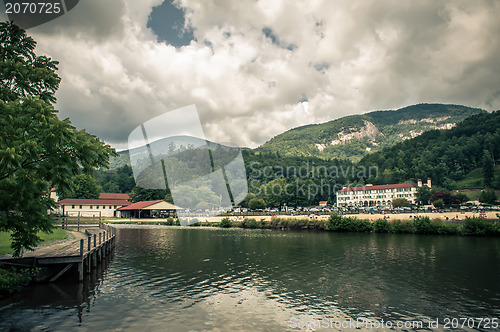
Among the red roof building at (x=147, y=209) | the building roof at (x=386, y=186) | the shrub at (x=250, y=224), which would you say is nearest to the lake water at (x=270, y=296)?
the shrub at (x=250, y=224)

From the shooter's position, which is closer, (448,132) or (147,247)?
(147,247)

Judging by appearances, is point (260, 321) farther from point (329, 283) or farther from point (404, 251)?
point (404, 251)

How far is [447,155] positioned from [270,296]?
178686 mm

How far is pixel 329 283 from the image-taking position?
1744cm

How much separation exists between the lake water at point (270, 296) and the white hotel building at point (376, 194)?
396 ft

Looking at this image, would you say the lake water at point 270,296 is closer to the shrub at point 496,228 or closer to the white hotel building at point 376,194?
the shrub at point 496,228

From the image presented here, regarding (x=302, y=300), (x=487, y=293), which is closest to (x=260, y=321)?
(x=302, y=300)

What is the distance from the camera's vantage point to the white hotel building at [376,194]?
5344 inches

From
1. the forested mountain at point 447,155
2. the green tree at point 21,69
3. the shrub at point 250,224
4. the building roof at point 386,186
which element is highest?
the forested mountain at point 447,155

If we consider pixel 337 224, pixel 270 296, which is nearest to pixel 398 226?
pixel 337 224

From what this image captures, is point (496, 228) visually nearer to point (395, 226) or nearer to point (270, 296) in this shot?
point (395, 226)

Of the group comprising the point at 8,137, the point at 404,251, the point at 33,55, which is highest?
the point at 33,55

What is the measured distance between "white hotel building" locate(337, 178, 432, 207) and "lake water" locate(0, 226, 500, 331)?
12072 cm

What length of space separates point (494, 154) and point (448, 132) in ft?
127
